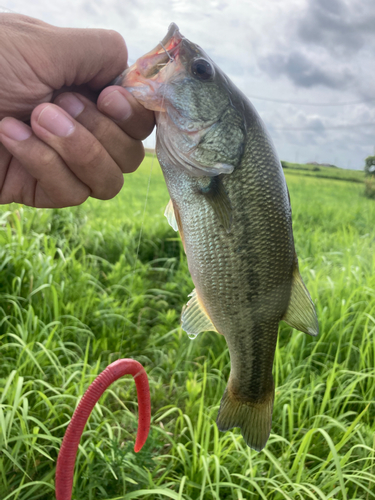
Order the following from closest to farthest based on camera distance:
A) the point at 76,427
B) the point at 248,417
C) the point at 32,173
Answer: the point at 76,427 < the point at 248,417 < the point at 32,173

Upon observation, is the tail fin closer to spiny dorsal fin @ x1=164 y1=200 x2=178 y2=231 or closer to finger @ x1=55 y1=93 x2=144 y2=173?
spiny dorsal fin @ x1=164 y1=200 x2=178 y2=231

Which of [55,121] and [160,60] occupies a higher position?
[160,60]

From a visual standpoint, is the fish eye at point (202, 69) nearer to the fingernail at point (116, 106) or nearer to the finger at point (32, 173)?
the fingernail at point (116, 106)

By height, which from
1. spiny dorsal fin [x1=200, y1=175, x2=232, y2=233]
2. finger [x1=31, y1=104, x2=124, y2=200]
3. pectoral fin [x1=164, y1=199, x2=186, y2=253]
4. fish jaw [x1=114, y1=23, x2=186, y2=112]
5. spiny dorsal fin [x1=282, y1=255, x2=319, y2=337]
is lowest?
spiny dorsal fin [x1=282, y1=255, x2=319, y2=337]

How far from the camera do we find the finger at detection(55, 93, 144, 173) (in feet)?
4.63

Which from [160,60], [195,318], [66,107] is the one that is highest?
[160,60]


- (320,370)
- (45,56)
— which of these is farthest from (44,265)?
(320,370)

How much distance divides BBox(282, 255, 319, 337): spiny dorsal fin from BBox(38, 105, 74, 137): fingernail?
2.89 ft

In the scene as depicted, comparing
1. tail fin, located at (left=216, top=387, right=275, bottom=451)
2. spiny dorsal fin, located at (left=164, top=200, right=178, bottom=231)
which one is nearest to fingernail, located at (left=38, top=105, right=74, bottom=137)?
spiny dorsal fin, located at (left=164, top=200, right=178, bottom=231)

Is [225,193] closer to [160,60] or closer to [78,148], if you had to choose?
[160,60]

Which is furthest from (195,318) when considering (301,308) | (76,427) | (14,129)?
(14,129)

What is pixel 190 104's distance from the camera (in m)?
1.19

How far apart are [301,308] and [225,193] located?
0.43 m

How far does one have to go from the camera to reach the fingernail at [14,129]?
135 cm
